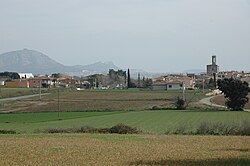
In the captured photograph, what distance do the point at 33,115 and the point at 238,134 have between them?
3499 cm

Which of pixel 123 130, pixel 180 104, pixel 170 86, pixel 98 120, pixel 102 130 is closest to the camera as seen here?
pixel 123 130

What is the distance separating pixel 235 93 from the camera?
84312 mm

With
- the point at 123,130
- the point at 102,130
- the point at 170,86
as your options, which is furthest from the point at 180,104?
the point at 170,86

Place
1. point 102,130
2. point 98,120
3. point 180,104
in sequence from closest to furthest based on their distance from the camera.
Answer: point 102,130 < point 98,120 < point 180,104

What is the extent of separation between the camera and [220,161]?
22.6 m

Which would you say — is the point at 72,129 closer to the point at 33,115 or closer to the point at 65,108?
the point at 33,115

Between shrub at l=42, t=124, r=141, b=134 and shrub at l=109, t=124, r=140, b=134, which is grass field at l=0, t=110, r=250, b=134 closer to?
shrub at l=109, t=124, r=140, b=134

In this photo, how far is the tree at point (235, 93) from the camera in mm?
84375

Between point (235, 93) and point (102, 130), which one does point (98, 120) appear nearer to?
point (102, 130)

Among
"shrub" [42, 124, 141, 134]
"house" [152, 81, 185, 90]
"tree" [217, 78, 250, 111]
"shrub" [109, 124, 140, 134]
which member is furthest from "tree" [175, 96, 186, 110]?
"house" [152, 81, 185, 90]

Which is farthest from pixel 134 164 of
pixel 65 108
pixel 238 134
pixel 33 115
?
pixel 65 108

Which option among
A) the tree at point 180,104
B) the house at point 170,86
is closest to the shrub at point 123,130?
the tree at point 180,104

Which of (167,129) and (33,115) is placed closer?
(167,129)

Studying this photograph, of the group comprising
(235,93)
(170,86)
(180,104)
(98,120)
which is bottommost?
(98,120)
